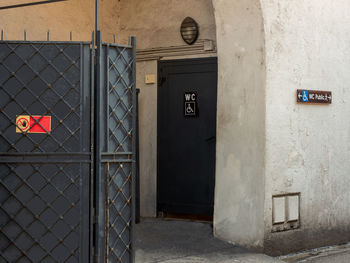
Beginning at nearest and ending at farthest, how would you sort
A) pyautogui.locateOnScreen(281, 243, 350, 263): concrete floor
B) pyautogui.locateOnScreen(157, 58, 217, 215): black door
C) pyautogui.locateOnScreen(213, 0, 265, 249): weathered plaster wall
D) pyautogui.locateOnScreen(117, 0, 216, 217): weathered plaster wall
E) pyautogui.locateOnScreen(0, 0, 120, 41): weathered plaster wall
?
1. pyautogui.locateOnScreen(213, 0, 265, 249): weathered plaster wall
2. pyautogui.locateOnScreen(281, 243, 350, 263): concrete floor
3. pyautogui.locateOnScreen(0, 0, 120, 41): weathered plaster wall
4. pyautogui.locateOnScreen(157, 58, 217, 215): black door
5. pyautogui.locateOnScreen(117, 0, 216, 217): weathered plaster wall

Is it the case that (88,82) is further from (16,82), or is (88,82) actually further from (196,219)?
(196,219)

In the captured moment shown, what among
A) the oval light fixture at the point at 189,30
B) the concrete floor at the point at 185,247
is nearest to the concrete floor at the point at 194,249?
the concrete floor at the point at 185,247

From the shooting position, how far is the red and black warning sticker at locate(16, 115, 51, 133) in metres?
4.67

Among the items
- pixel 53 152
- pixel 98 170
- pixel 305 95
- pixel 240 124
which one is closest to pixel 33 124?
pixel 53 152

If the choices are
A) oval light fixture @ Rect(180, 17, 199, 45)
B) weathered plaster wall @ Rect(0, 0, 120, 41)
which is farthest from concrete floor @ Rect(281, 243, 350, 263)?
weathered plaster wall @ Rect(0, 0, 120, 41)

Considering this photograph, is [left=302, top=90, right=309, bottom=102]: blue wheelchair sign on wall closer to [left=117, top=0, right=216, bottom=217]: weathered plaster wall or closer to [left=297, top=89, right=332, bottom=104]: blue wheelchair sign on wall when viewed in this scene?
[left=297, top=89, right=332, bottom=104]: blue wheelchair sign on wall

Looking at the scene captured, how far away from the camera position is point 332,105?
7387 millimetres

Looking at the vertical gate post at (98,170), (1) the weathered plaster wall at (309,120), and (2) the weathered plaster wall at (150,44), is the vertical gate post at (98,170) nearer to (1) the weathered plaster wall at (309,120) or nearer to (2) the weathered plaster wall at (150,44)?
(1) the weathered plaster wall at (309,120)

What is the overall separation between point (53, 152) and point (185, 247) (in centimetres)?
235

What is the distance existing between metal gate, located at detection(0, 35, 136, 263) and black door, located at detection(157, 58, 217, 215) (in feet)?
11.0

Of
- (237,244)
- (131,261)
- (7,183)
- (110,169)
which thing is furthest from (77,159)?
(237,244)

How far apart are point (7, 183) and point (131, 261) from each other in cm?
126

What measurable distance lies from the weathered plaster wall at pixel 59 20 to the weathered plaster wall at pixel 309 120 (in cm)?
275

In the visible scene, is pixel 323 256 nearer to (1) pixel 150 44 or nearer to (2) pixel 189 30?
(2) pixel 189 30
